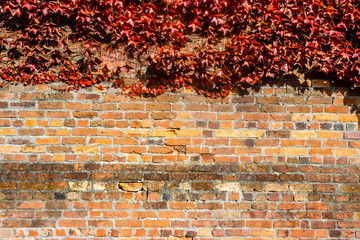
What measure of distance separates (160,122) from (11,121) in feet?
4.70

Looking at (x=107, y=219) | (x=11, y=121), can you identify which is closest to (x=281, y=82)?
(x=107, y=219)

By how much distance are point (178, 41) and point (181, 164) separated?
1.18 meters

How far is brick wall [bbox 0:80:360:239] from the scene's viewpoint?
2.77m

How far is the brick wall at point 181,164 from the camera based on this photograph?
9.09ft

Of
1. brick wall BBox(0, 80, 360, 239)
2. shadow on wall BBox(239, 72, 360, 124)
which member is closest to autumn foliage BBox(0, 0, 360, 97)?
shadow on wall BBox(239, 72, 360, 124)

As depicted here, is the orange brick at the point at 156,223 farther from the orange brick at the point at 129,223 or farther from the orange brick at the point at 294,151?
the orange brick at the point at 294,151

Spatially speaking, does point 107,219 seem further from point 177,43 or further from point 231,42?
point 231,42

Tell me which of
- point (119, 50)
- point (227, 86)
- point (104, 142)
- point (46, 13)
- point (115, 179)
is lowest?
point (115, 179)

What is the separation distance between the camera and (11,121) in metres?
2.80

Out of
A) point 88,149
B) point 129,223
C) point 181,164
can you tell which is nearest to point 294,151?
point 181,164

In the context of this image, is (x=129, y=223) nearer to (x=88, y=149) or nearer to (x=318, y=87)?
(x=88, y=149)

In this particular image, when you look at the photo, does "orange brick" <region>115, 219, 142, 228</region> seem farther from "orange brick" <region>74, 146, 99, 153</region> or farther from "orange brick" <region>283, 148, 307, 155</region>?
"orange brick" <region>283, 148, 307, 155</region>

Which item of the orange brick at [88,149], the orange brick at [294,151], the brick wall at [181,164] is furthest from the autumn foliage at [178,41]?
the orange brick at [294,151]

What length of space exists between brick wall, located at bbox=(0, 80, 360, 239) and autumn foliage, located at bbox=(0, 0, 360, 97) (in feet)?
0.55
